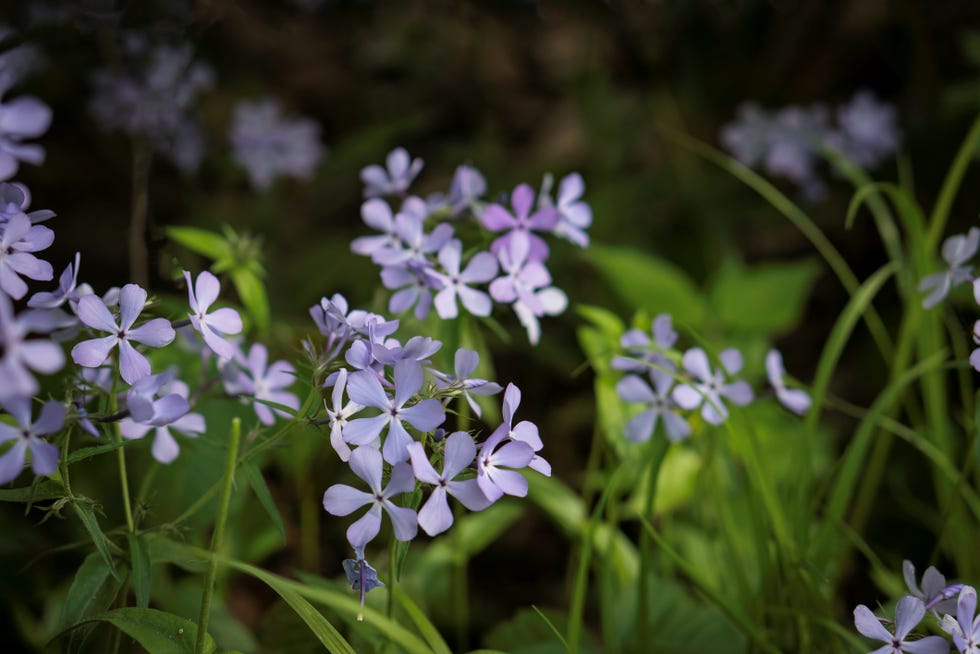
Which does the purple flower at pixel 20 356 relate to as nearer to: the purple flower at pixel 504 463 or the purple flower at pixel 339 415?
the purple flower at pixel 339 415

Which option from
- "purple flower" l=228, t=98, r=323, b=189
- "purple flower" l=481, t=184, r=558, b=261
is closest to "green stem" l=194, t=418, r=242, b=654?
"purple flower" l=481, t=184, r=558, b=261

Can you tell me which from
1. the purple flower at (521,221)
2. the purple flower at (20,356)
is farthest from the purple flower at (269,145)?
the purple flower at (20,356)

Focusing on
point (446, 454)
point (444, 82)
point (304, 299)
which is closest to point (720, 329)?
point (304, 299)

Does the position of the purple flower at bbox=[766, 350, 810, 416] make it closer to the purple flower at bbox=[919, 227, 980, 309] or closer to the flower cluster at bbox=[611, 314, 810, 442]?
the flower cluster at bbox=[611, 314, 810, 442]

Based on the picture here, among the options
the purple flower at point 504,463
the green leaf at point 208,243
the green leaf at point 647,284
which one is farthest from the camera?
the green leaf at point 647,284

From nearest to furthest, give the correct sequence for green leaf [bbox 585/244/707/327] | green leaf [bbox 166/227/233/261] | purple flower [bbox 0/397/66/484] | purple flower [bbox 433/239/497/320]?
1. purple flower [bbox 0/397/66/484]
2. purple flower [bbox 433/239/497/320]
3. green leaf [bbox 166/227/233/261]
4. green leaf [bbox 585/244/707/327]

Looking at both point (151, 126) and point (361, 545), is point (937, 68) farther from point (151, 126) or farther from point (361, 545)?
point (361, 545)
